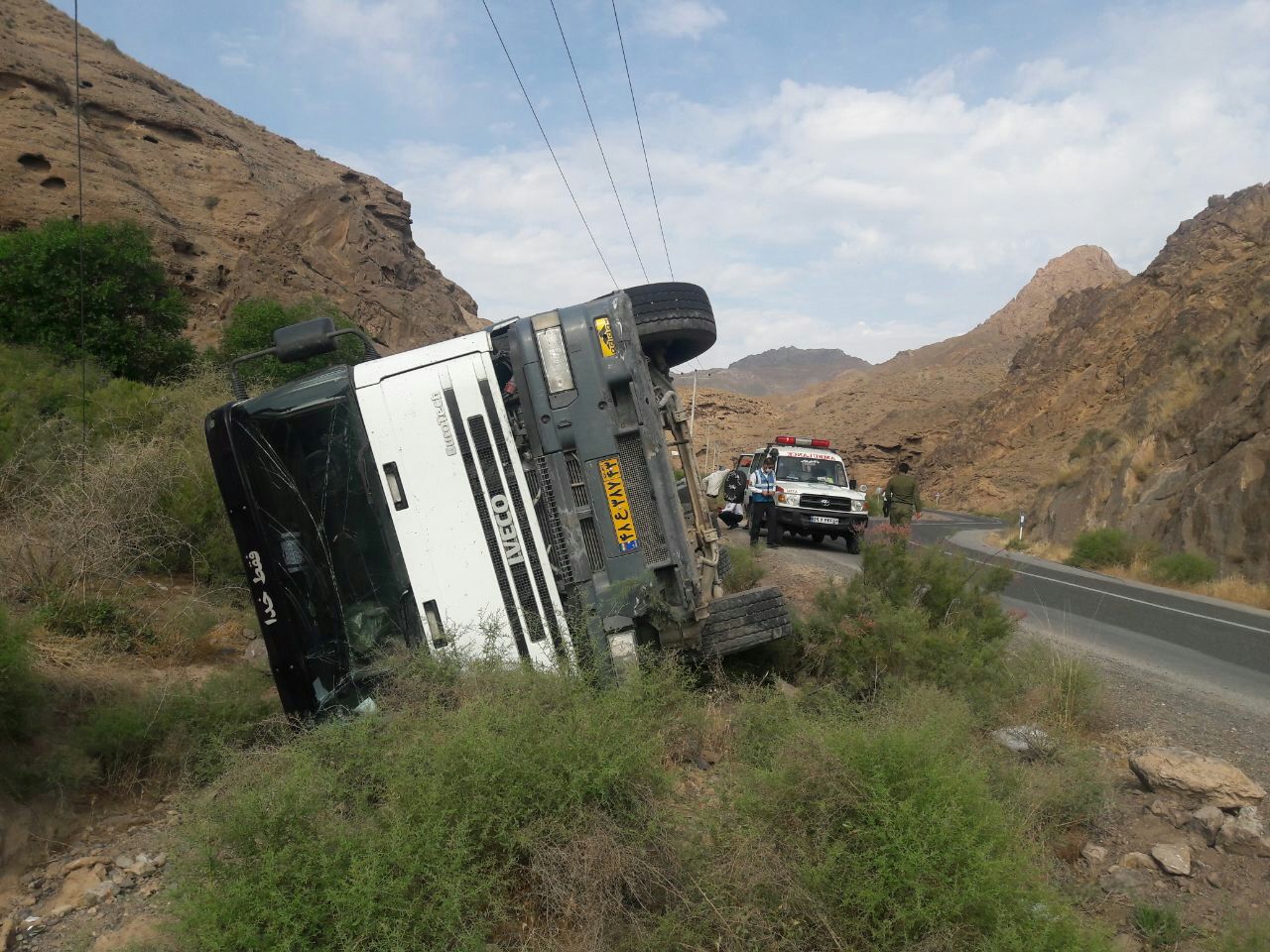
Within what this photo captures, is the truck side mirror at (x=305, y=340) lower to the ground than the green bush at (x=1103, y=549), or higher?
higher

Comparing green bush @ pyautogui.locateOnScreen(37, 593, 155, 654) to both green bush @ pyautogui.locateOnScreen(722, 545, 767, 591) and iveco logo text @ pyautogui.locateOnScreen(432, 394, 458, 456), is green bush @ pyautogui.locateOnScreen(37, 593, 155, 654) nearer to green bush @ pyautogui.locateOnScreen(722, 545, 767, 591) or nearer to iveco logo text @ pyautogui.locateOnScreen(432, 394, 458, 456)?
iveco logo text @ pyautogui.locateOnScreen(432, 394, 458, 456)

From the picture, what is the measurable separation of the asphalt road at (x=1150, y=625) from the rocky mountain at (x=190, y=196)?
23314mm

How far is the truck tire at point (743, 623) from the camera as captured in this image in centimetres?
589

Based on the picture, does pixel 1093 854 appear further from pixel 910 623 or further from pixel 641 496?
pixel 641 496

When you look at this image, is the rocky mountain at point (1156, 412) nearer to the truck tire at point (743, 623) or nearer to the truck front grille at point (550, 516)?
the truck tire at point (743, 623)

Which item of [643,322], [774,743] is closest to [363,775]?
[774,743]

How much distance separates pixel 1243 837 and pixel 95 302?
68.0 ft

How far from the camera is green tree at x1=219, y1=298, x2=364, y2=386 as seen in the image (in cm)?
1716

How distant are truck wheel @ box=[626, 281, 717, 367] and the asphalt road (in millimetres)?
3967

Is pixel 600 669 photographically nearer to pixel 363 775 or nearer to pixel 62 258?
pixel 363 775

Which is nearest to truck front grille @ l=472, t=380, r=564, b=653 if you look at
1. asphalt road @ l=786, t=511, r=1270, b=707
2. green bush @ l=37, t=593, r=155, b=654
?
green bush @ l=37, t=593, r=155, b=654

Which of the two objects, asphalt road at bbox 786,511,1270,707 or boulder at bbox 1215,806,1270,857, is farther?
asphalt road at bbox 786,511,1270,707

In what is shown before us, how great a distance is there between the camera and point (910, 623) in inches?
264

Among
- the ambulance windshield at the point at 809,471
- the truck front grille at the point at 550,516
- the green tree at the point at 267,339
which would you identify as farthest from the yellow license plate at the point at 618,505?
the ambulance windshield at the point at 809,471
